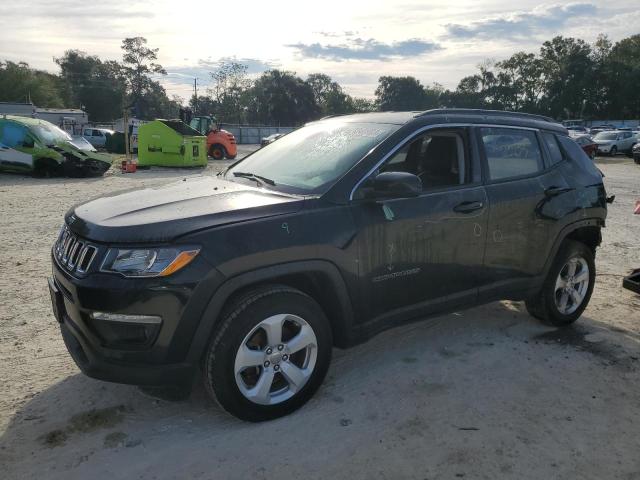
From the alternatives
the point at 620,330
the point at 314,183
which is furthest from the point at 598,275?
the point at 314,183

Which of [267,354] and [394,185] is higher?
[394,185]

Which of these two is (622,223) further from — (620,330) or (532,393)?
(532,393)

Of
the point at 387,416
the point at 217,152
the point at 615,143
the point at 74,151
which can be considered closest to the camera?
the point at 387,416

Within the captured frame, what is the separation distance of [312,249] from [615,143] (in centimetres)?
3371

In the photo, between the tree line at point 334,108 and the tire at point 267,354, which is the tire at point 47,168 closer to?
the tire at point 267,354

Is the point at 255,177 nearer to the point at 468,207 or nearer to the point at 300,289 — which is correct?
the point at 300,289

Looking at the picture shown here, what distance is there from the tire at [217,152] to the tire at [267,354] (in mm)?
24768

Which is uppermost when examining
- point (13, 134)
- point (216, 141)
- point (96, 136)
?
point (96, 136)

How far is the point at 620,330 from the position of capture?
460 cm

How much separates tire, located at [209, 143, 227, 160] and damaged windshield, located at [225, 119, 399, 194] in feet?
76.4

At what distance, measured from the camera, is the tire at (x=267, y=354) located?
112 inches

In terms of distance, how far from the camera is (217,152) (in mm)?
27094

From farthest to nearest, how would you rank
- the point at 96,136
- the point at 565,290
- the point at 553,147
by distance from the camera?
the point at 96,136 < the point at 565,290 < the point at 553,147

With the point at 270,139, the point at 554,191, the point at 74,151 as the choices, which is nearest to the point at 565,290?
the point at 554,191
